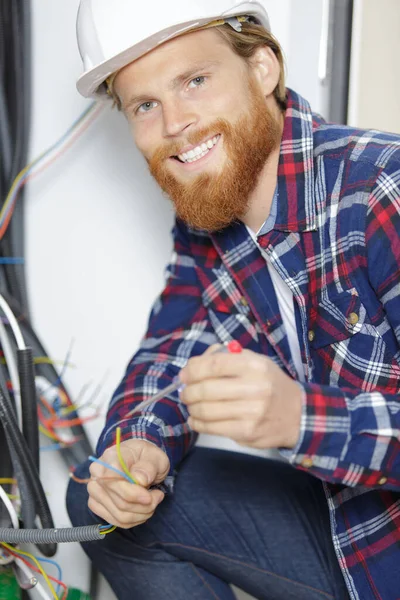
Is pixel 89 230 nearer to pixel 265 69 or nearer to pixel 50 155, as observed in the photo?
pixel 50 155

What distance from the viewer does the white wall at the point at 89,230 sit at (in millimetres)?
1683

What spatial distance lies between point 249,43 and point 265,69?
0.23 ft

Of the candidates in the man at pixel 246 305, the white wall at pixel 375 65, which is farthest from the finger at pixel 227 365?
the white wall at pixel 375 65

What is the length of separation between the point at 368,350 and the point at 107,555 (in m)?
0.65

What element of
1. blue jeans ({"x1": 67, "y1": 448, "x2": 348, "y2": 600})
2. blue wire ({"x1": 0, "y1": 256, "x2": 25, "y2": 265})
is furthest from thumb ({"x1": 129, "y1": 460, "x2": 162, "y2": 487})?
blue wire ({"x1": 0, "y1": 256, "x2": 25, "y2": 265})

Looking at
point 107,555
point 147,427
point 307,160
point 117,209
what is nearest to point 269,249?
point 307,160

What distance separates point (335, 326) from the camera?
1228 mm

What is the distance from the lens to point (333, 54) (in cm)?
176

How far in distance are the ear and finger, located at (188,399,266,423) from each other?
73cm

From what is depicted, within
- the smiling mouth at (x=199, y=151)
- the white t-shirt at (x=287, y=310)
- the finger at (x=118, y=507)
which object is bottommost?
the finger at (x=118, y=507)

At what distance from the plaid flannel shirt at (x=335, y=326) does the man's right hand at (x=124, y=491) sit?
0.30ft

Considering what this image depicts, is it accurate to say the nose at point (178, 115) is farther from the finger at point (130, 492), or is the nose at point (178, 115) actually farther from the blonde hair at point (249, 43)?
the finger at point (130, 492)

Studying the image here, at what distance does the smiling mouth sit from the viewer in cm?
133

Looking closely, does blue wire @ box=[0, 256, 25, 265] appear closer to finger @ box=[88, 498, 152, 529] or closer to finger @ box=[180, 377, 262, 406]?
finger @ box=[88, 498, 152, 529]
